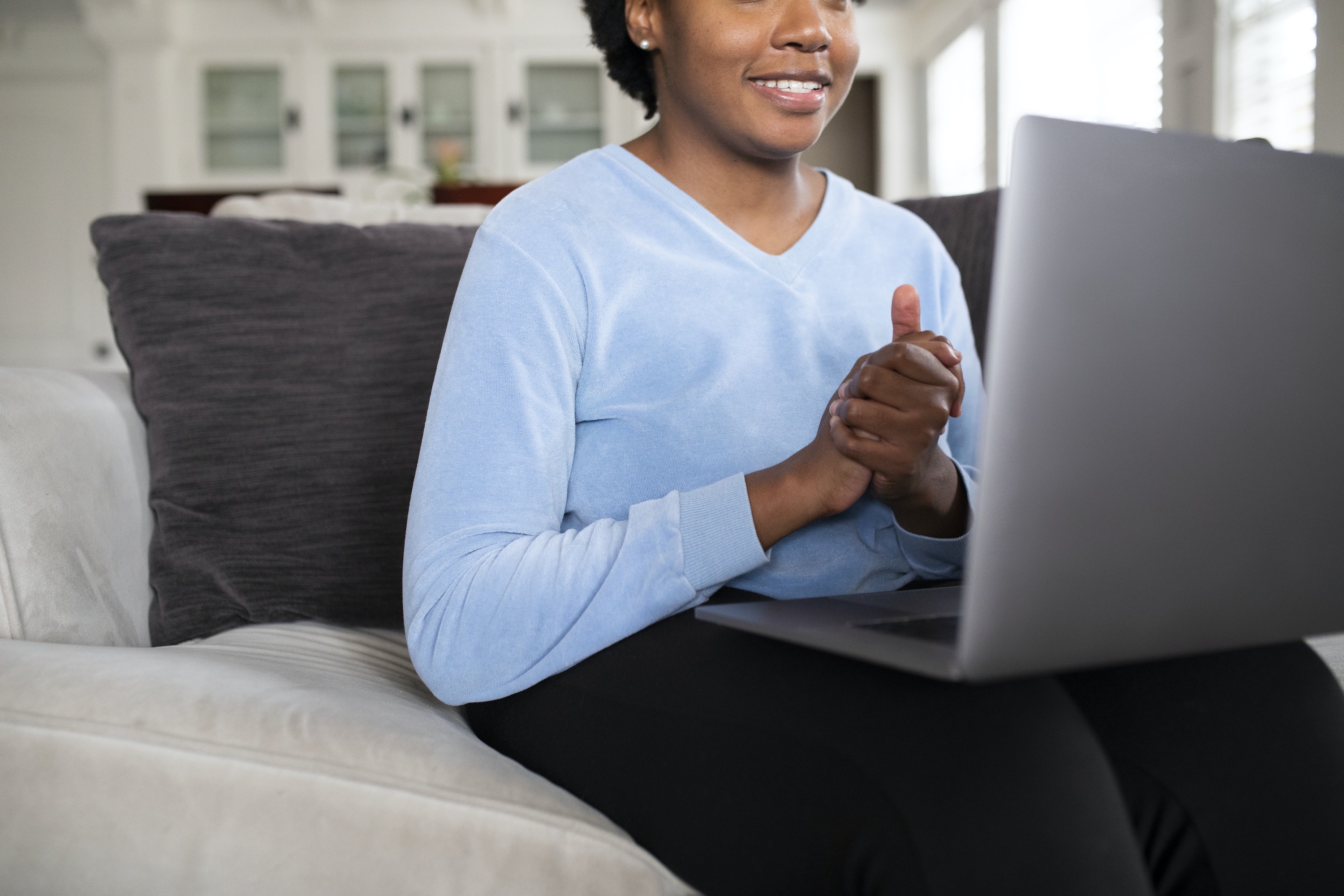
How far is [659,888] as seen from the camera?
25.5 inches

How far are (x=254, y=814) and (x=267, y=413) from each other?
1.78 feet

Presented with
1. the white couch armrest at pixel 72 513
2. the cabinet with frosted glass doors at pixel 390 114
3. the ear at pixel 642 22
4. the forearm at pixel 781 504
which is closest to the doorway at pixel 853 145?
the cabinet with frosted glass doors at pixel 390 114

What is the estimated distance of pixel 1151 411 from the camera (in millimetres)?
453

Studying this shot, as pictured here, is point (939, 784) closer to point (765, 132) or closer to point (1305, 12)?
point (765, 132)

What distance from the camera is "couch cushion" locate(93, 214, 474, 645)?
1079 millimetres

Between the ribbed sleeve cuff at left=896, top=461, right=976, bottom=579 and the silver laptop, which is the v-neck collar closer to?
the ribbed sleeve cuff at left=896, top=461, right=976, bottom=579

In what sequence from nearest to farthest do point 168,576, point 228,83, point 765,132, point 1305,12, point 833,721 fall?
point 833,721 < point 765,132 < point 168,576 < point 1305,12 < point 228,83

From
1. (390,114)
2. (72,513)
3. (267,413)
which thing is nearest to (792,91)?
(267,413)

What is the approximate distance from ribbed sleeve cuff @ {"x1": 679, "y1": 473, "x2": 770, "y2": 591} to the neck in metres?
0.32

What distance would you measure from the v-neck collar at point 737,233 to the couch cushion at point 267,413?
1.12 ft

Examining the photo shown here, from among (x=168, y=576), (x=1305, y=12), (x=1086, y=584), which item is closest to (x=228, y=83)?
(x=1305, y=12)

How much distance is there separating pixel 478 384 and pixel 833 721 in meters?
0.32

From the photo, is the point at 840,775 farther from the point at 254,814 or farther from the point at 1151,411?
the point at 254,814

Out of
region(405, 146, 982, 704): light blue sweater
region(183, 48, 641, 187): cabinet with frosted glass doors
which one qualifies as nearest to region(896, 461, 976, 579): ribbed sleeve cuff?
region(405, 146, 982, 704): light blue sweater
